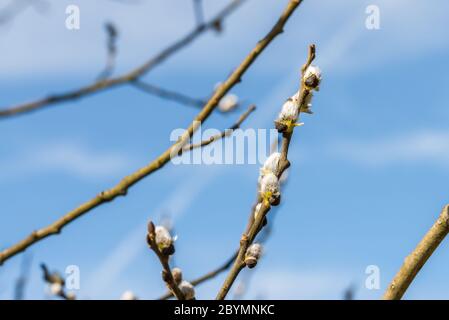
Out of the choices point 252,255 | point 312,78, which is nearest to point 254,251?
point 252,255

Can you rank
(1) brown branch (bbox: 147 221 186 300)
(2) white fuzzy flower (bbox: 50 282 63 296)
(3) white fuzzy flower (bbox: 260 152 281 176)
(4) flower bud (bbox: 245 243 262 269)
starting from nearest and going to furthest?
(1) brown branch (bbox: 147 221 186 300) → (4) flower bud (bbox: 245 243 262 269) → (3) white fuzzy flower (bbox: 260 152 281 176) → (2) white fuzzy flower (bbox: 50 282 63 296)

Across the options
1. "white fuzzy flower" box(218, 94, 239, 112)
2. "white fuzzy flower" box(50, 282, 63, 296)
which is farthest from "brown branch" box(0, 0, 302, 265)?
"white fuzzy flower" box(218, 94, 239, 112)

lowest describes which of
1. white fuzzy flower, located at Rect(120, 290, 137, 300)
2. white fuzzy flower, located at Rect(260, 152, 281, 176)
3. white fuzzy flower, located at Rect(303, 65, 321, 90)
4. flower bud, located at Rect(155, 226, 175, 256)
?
white fuzzy flower, located at Rect(120, 290, 137, 300)

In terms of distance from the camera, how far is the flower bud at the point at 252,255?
161 centimetres

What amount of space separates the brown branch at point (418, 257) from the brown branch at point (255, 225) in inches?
15.5

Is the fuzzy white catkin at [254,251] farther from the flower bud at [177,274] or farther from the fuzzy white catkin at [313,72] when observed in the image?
the fuzzy white catkin at [313,72]

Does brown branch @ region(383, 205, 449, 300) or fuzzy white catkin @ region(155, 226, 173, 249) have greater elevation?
fuzzy white catkin @ region(155, 226, 173, 249)

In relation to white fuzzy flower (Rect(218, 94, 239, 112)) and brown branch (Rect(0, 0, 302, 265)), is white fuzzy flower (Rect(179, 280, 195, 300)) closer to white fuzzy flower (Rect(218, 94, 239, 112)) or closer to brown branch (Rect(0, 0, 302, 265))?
brown branch (Rect(0, 0, 302, 265))

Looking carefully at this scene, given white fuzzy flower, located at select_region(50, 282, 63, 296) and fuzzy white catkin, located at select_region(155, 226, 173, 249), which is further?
white fuzzy flower, located at select_region(50, 282, 63, 296)

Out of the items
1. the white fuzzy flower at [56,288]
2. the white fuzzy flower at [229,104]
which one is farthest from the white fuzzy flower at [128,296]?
the white fuzzy flower at [229,104]

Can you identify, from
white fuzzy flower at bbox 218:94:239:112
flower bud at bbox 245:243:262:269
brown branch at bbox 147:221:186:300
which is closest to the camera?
brown branch at bbox 147:221:186:300

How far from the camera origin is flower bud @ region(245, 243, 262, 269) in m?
1.61

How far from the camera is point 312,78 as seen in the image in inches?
Result: 69.7

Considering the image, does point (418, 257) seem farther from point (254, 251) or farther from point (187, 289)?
point (187, 289)
